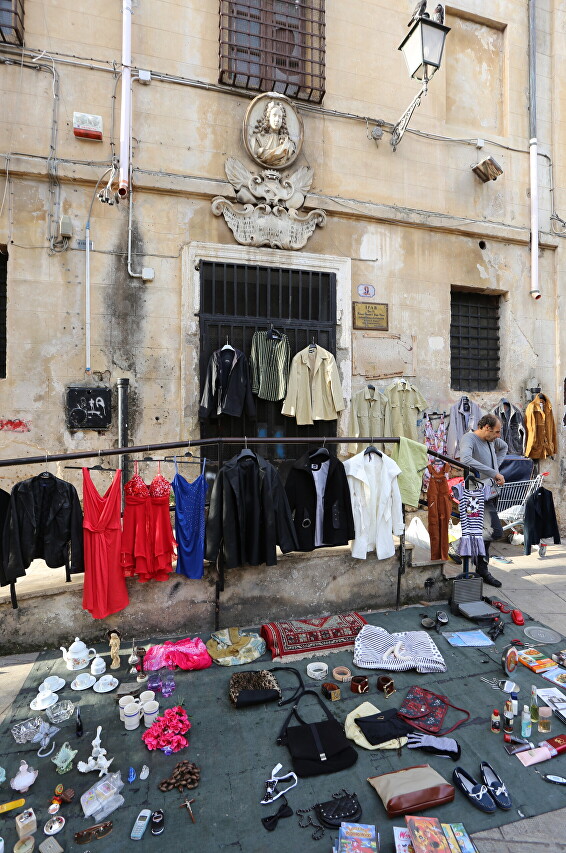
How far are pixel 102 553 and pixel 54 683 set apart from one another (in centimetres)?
107

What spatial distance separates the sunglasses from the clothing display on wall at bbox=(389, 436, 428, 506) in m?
3.86

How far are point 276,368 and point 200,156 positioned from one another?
3.22 meters

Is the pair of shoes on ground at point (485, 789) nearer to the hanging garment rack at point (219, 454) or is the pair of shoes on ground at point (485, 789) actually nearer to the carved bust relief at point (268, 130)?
the hanging garment rack at point (219, 454)

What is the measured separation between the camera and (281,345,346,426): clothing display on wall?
6942mm

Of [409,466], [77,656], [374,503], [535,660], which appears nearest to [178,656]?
[77,656]

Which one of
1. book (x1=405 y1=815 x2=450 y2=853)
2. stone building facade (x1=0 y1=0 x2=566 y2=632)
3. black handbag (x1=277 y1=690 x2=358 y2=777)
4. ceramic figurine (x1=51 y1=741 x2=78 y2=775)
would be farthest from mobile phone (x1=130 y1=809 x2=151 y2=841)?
stone building facade (x1=0 y1=0 x2=566 y2=632)

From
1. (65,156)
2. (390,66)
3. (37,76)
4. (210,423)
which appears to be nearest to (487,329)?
(390,66)

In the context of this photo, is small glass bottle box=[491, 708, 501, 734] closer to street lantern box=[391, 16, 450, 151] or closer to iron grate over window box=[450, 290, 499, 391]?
iron grate over window box=[450, 290, 499, 391]

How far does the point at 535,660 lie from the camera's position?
14.1 feet

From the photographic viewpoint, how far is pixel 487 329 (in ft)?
28.8

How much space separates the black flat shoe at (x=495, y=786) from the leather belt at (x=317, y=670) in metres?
1.35

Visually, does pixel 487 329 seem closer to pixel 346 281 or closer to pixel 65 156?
pixel 346 281

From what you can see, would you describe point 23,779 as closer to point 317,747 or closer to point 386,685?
point 317,747

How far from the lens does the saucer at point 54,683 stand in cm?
380
